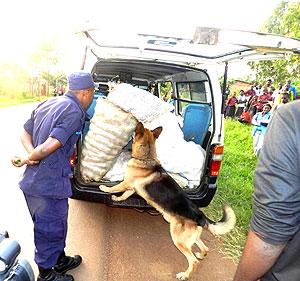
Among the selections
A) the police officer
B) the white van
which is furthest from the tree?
the police officer

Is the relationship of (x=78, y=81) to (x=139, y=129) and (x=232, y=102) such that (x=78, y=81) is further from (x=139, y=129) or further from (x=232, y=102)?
(x=232, y=102)

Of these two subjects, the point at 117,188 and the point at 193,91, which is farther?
the point at 193,91

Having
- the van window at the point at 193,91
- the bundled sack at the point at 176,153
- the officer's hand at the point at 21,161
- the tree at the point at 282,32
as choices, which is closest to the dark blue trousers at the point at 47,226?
the officer's hand at the point at 21,161

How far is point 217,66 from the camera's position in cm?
391

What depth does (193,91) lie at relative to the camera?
521 centimetres

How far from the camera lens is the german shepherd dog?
3.27 metres

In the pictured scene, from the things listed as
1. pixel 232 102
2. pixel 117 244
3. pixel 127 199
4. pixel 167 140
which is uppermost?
pixel 167 140

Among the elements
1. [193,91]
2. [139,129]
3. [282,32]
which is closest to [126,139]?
[139,129]

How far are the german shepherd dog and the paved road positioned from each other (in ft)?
0.76

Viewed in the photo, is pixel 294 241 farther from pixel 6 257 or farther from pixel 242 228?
pixel 242 228

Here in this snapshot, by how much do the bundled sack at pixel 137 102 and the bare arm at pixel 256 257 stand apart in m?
2.68

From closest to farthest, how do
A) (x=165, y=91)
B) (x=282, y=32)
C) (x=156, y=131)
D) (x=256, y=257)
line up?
1. (x=256, y=257)
2. (x=156, y=131)
3. (x=165, y=91)
4. (x=282, y=32)

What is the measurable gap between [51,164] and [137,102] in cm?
143

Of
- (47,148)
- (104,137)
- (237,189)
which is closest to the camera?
(47,148)
